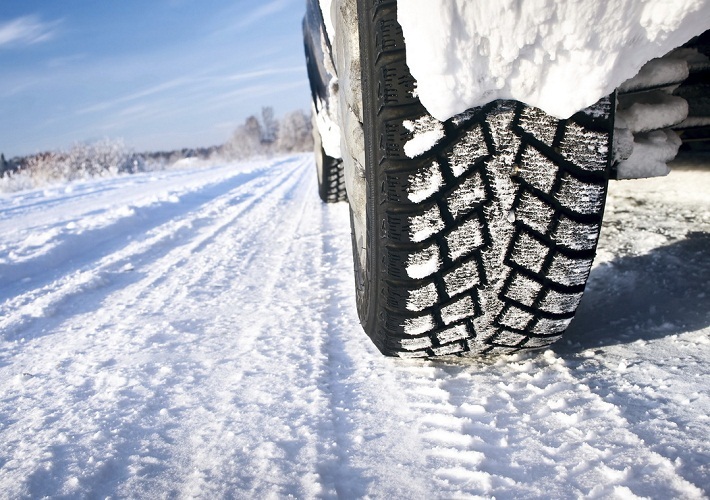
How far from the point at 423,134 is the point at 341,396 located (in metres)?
0.65

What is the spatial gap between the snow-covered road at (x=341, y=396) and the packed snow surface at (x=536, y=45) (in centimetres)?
63

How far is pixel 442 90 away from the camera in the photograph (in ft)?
2.95

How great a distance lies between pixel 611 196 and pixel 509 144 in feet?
6.54

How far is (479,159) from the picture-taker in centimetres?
96

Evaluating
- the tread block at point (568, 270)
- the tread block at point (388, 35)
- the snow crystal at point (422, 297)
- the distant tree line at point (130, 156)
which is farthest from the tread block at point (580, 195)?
the distant tree line at point (130, 156)

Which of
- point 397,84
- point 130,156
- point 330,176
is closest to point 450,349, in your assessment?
point 397,84

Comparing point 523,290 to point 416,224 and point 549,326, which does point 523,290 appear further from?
point 416,224

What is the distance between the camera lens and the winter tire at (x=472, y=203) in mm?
947

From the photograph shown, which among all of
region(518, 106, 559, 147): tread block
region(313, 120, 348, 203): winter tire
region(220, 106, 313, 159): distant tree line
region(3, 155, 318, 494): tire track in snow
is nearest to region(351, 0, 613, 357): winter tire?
region(518, 106, 559, 147): tread block

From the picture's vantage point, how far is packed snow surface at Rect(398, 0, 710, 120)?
2.71ft

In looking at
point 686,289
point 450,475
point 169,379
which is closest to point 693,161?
point 686,289

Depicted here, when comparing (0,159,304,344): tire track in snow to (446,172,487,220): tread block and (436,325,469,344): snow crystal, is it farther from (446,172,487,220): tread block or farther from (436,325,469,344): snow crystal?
(446,172,487,220): tread block

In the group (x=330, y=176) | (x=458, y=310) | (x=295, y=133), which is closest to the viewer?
(x=458, y=310)

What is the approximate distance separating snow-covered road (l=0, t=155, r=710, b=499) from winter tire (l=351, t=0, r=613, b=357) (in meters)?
0.20
